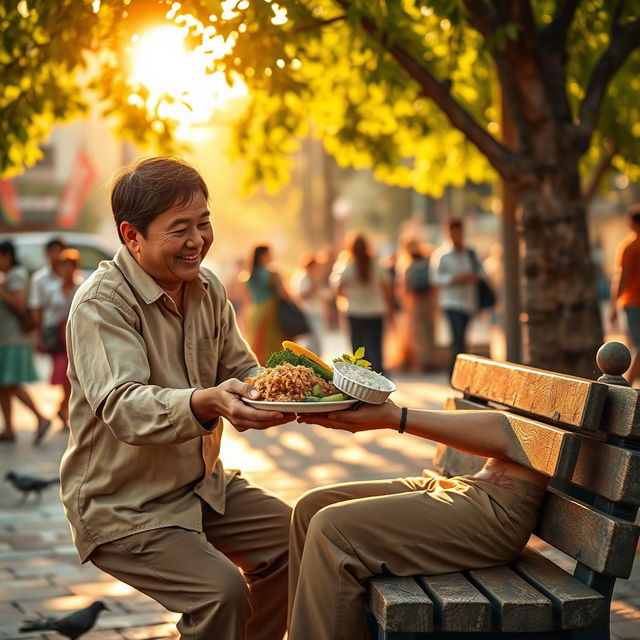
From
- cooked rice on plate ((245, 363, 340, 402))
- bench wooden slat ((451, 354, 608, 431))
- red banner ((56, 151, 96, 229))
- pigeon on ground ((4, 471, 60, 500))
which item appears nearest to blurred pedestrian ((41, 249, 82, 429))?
pigeon on ground ((4, 471, 60, 500))

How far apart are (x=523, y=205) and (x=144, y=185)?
387 centimetres

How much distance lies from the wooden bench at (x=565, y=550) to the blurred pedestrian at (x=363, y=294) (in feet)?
35.4

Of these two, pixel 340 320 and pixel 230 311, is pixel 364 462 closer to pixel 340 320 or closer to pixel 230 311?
pixel 230 311

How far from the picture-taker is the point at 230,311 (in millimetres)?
4215

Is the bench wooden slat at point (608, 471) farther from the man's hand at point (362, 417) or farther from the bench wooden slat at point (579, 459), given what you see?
the man's hand at point (362, 417)

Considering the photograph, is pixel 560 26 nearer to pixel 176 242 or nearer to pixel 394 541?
pixel 176 242

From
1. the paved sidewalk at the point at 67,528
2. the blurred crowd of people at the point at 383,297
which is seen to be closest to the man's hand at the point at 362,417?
the paved sidewalk at the point at 67,528

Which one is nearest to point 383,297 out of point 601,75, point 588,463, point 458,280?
point 458,280

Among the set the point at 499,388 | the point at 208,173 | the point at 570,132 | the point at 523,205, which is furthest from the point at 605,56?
the point at 208,173

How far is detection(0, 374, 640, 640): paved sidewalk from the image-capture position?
5.16m

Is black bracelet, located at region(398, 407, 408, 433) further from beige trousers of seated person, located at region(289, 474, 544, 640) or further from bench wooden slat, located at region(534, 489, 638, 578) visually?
bench wooden slat, located at region(534, 489, 638, 578)

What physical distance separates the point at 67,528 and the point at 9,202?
37.6 m

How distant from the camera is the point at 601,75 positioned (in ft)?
23.2

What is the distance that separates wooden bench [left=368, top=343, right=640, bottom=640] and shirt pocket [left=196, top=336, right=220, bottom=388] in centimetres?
93
